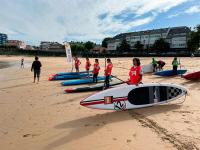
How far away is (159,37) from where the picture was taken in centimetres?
9894

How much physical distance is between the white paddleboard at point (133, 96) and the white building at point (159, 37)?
85.8 meters

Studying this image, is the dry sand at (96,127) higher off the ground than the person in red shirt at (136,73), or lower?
lower

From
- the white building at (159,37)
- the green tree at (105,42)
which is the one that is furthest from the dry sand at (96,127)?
the green tree at (105,42)

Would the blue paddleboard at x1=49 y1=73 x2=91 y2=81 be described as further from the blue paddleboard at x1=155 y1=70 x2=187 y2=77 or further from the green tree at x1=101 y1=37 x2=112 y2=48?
the green tree at x1=101 y1=37 x2=112 y2=48

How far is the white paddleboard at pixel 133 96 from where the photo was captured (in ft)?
23.5

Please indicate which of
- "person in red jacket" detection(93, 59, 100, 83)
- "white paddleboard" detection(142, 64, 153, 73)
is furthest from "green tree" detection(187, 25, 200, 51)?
"person in red jacket" detection(93, 59, 100, 83)

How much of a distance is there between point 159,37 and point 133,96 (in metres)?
95.4

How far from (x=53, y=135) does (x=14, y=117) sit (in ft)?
6.97

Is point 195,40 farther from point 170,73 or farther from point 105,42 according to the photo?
point 105,42

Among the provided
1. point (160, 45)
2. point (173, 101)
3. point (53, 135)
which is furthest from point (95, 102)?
point (160, 45)

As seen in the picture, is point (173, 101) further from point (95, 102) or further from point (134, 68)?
point (95, 102)

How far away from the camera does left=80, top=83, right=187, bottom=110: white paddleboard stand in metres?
7.15

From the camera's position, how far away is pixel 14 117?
7320mm

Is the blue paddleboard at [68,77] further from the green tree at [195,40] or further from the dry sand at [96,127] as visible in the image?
the green tree at [195,40]
